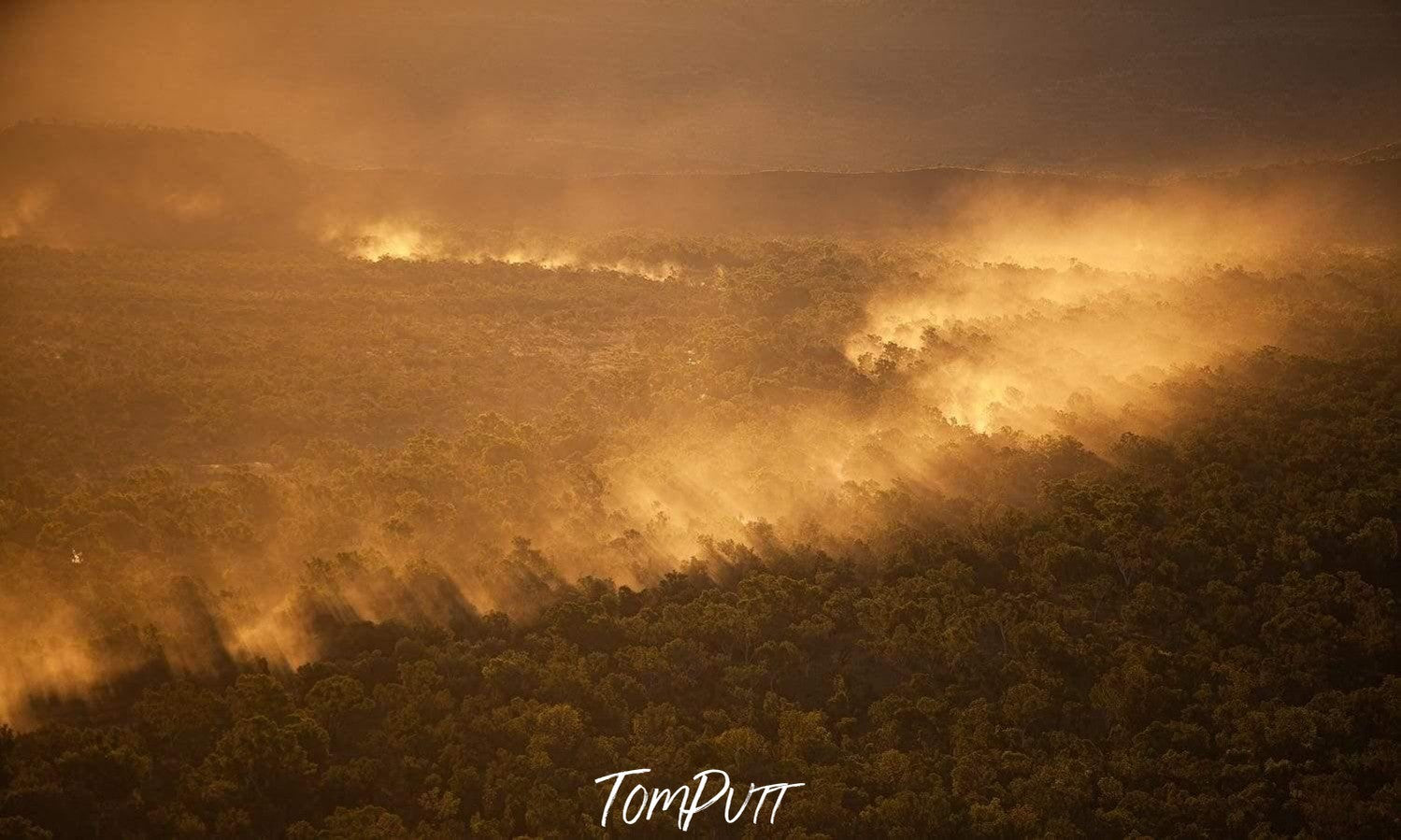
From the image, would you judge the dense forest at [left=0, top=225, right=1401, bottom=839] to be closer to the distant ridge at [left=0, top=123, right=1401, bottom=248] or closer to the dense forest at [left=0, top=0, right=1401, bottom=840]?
the dense forest at [left=0, top=0, right=1401, bottom=840]

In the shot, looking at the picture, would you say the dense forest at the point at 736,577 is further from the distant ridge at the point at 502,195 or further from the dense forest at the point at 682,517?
the distant ridge at the point at 502,195

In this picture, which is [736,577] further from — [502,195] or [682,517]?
[502,195]

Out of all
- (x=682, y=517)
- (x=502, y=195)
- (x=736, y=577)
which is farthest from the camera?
(x=502, y=195)

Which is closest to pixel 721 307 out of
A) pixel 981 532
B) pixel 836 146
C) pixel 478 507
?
pixel 478 507

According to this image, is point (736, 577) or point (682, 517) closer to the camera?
point (736, 577)

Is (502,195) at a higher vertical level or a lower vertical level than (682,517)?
higher

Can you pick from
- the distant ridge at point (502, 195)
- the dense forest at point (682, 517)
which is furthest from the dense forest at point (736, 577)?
the distant ridge at point (502, 195)

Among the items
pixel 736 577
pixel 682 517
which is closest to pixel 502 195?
pixel 682 517

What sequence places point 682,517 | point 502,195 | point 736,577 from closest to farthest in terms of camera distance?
point 736,577 < point 682,517 < point 502,195

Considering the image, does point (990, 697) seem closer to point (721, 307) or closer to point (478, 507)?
point (478, 507)
